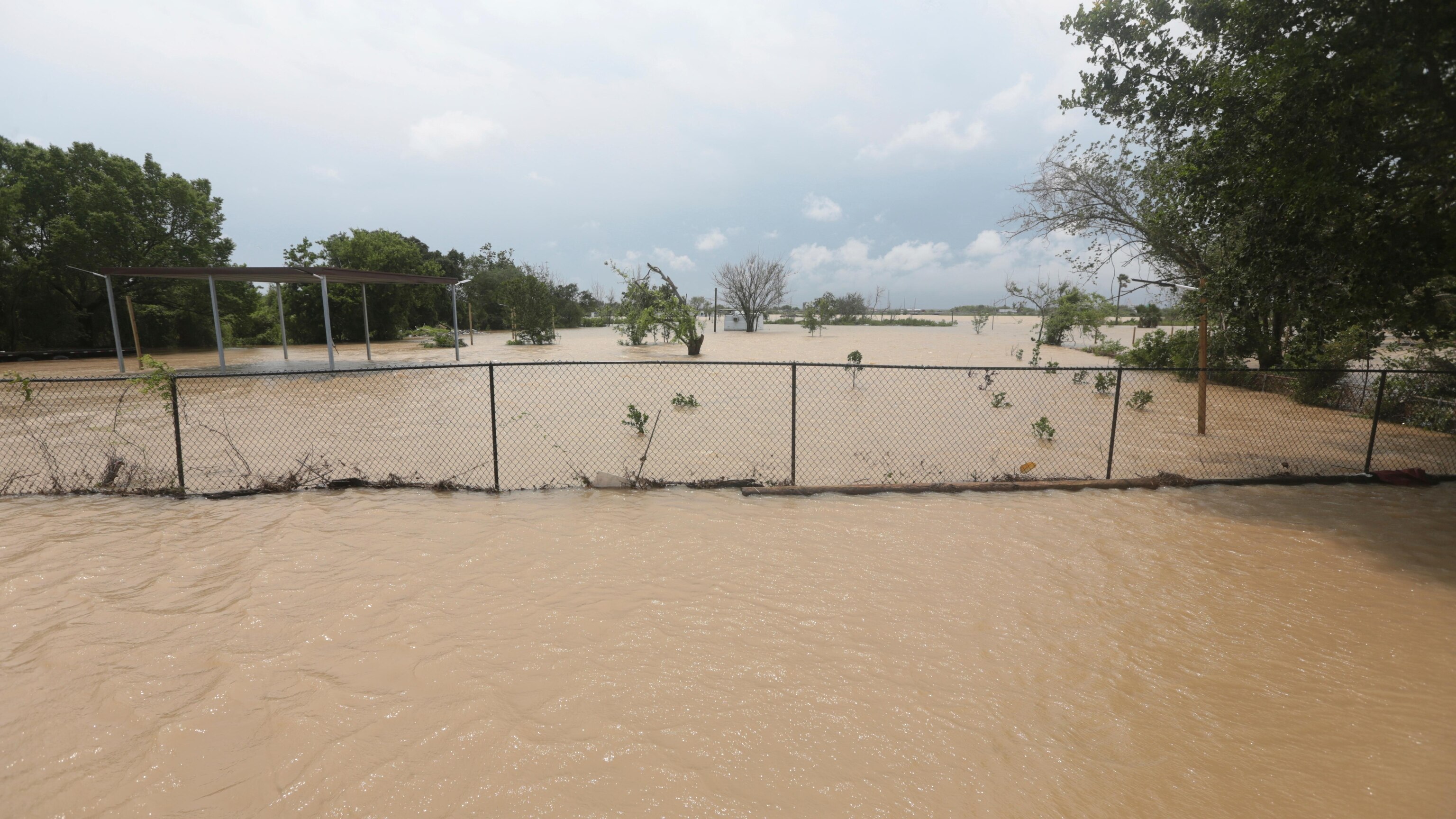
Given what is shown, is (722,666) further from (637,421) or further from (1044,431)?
(1044,431)

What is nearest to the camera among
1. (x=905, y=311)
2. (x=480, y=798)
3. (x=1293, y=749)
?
(x=480, y=798)

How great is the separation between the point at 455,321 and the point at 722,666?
22.1 metres

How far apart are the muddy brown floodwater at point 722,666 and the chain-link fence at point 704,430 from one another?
6.06 ft

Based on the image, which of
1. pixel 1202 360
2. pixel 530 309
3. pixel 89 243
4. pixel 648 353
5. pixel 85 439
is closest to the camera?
pixel 1202 360

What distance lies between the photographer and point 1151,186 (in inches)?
545

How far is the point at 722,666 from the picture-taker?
379cm

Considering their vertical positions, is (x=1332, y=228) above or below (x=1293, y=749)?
above

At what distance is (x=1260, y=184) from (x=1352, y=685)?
6057mm

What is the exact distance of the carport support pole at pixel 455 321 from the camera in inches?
934

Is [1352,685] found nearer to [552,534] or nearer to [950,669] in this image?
[950,669]

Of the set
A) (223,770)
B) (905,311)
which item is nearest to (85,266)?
(223,770)

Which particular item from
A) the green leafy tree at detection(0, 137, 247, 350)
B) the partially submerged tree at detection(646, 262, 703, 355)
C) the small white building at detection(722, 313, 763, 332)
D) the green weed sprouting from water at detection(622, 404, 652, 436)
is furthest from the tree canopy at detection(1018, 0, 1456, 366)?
the small white building at detection(722, 313, 763, 332)

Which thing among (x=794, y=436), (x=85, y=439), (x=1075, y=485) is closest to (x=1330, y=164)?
(x=1075, y=485)

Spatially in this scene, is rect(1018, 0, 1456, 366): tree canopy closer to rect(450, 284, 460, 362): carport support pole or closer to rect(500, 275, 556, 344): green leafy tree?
rect(450, 284, 460, 362): carport support pole
